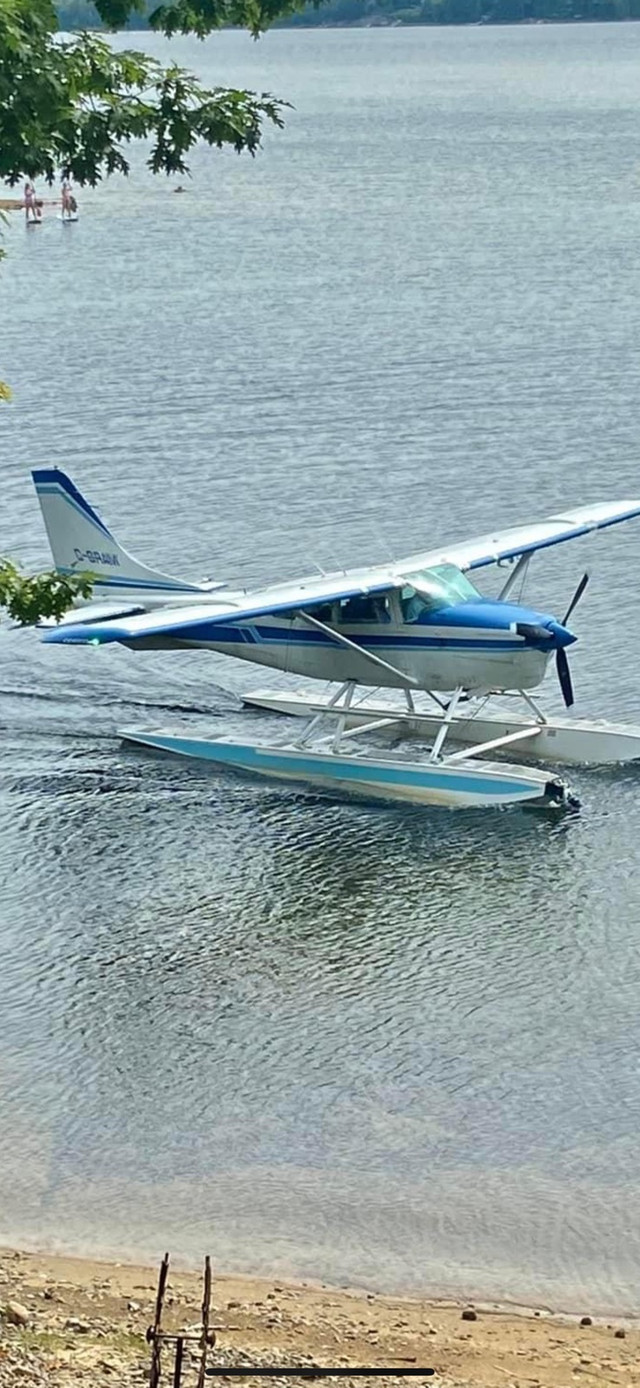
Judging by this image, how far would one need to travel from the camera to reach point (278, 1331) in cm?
1131

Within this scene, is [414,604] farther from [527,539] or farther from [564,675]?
[527,539]

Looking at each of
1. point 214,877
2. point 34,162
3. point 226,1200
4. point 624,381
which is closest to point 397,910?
point 214,877

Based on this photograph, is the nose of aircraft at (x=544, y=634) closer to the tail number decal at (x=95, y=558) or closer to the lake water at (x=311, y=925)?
the lake water at (x=311, y=925)

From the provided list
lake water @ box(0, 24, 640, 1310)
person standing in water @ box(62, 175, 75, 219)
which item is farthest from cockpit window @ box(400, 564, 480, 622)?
person standing in water @ box(62, 175, 75, 219)

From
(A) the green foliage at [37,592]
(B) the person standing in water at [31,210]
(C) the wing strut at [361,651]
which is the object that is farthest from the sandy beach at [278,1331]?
(B) the person standing in water at [31,210]

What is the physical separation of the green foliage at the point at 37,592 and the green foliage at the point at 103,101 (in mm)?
2197

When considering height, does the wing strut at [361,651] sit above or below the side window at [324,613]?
below

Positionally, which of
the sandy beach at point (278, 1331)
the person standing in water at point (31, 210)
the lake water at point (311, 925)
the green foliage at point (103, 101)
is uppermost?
the person standing in water at point (31, 210)

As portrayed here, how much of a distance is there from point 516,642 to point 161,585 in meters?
4.72

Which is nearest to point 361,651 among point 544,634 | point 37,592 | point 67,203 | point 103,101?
point 544,634

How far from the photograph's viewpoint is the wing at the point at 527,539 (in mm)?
22734

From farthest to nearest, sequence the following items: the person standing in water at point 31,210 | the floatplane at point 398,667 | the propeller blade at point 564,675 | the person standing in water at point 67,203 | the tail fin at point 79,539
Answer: the person standing in water at point 31,210, the person standing in water at point 67,203, the tail fin at point 79,539, the propeller blade at point 564,675, the floatplane at point 398,667

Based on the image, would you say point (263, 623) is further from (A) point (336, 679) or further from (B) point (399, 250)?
(B) point (399, 250)

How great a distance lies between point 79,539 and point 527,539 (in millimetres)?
5185
